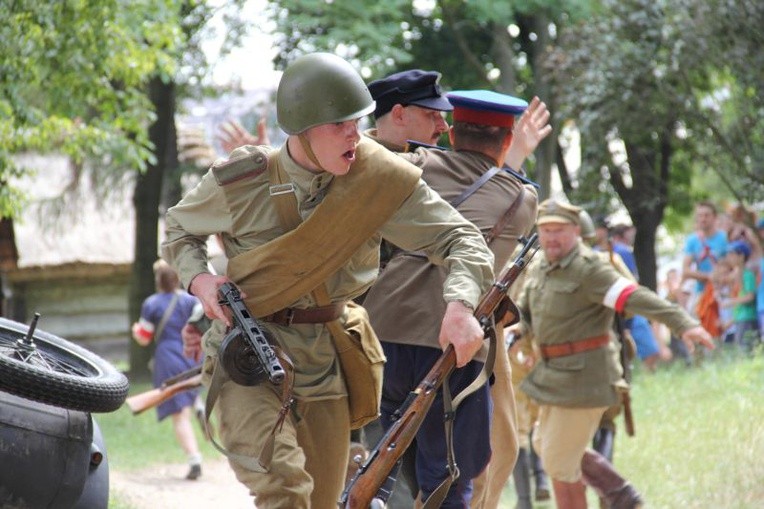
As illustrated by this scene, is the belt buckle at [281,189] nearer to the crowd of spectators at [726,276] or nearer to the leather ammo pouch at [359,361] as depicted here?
the leather ammo pouch at [359,361]

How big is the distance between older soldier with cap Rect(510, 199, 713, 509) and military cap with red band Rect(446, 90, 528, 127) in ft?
6.93

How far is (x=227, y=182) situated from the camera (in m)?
5.21

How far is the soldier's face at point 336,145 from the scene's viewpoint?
5.14 metres

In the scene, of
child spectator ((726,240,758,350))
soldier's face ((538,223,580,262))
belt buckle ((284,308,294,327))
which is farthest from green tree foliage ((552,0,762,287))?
belt buckle ((284,308,294,327))

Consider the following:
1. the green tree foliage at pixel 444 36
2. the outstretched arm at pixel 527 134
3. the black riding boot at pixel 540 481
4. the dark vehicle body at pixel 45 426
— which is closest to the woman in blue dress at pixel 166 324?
the black riding boot at pixel 540 481

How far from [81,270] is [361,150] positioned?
1081 inches

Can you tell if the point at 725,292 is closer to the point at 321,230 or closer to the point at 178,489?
the point at 178,489

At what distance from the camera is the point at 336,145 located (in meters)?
5.15

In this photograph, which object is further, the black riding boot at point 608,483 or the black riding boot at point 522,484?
the black riding boot at point 522,484

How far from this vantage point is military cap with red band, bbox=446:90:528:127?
6.45 metres

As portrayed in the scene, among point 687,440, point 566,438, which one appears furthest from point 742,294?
point 566,438

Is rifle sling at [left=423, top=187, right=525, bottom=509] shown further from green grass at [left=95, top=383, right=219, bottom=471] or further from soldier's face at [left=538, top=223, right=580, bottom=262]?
green grass at [left=95, top=383, right=219, bottom=471]

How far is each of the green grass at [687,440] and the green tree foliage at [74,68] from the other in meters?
3.25

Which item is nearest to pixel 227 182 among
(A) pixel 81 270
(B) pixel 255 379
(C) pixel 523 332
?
(B) pixel 255 379
